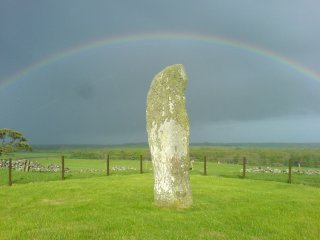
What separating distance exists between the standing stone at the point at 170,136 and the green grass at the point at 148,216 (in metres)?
0.67

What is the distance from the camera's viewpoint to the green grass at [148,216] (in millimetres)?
10219

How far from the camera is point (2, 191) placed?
1891cm

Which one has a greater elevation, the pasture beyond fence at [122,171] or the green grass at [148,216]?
the green grass at [148,216]

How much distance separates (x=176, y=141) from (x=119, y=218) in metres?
3.76

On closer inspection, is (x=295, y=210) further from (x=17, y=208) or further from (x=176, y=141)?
(x=17, y=208)

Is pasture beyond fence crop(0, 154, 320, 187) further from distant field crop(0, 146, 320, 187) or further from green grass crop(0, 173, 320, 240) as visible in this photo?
green grass crop(0, 173, 320, 240)

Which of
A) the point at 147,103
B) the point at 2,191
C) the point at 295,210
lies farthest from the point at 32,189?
the point at 295,210

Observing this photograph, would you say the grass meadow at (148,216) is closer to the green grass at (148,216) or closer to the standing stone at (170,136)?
the green grass at (148,216)

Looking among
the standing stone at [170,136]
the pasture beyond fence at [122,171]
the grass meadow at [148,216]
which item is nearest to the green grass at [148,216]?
the grass meadow at [148,216]

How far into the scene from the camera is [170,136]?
14.1 m

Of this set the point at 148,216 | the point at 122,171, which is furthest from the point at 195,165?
the point at 148,216

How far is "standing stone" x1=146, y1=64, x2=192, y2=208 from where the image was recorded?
13953mm

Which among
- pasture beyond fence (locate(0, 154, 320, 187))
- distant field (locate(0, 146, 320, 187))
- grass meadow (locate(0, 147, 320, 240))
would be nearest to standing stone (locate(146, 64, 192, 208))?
grass meadow (locate(0, 147, 320, 240))

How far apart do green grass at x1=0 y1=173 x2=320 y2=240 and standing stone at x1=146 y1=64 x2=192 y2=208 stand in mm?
673
